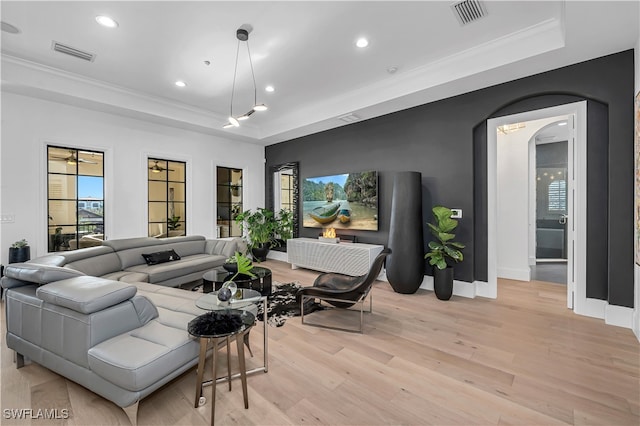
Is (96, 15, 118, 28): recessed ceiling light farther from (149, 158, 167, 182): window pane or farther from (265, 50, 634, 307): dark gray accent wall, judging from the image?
(265, 50, 634, 307): dark gray accent wall

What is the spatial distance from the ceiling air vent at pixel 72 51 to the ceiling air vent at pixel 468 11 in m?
4.28

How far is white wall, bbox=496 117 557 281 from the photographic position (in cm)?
508

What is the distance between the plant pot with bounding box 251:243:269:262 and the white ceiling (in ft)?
10.9

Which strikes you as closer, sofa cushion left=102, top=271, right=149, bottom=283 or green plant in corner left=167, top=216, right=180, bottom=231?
sofa cushion left=102, top=271, right=149, bottom=283

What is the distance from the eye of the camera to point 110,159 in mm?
4949

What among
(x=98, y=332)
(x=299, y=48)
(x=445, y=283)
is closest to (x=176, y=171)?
(x=299, y=48)

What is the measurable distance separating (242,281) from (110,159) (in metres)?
3.54

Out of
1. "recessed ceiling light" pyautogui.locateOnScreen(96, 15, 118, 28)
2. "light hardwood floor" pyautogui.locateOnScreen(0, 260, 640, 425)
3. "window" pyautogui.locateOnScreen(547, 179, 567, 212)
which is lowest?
"light hardwood floor" pyautogui.locateOnScreen(0, 260, 640, 425)

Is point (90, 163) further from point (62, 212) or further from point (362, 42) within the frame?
point (362, 42)

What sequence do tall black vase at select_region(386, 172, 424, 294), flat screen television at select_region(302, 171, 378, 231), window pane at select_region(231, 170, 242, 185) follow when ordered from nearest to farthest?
tall black vase at select_region(386, 172, 424, 294) → flat screen television at select_region(302, 171, 378, 231) → window pane at select_region(231, 170, 242, 185)

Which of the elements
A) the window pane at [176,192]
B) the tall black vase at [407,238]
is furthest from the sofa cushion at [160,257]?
the tall black vase at [407,238]

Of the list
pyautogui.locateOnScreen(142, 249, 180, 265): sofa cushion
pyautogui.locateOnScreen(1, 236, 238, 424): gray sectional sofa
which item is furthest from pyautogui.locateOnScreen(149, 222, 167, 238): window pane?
pyautogui.locateOnScreen(1, 236, 238, 424): gray sectional sofa

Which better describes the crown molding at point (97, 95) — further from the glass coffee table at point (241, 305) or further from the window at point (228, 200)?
the glass coffee table at point (241, 305)

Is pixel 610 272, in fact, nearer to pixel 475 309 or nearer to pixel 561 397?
pixel 475 309
